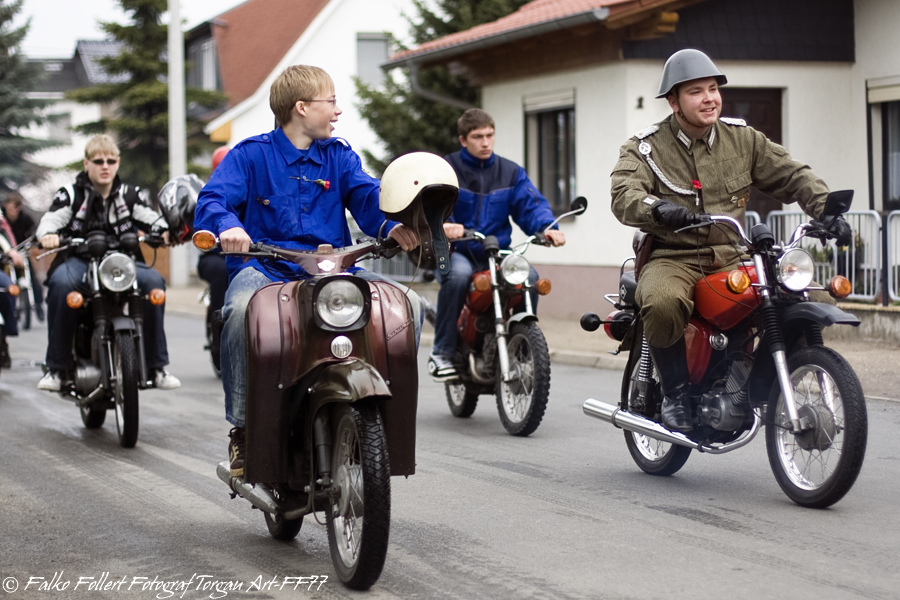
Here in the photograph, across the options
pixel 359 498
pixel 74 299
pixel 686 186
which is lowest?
pixel 359 498

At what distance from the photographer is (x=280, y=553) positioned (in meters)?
5.03

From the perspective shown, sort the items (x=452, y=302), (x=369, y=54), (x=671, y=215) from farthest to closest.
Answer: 1. (x=369, y=54)
2. (x=452, y=302)
3. (x=671, y=215)

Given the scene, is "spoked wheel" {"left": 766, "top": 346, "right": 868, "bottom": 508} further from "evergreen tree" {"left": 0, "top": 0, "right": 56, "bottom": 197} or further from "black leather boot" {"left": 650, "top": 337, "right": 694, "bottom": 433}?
"evergreen tree" {"left": 0, "top": 0, "right": 56, "bottom": 197}

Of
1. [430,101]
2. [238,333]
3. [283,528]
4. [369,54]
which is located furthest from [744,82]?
[369,54]

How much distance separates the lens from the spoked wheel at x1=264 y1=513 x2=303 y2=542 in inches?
200

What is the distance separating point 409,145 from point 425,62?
2.38 m

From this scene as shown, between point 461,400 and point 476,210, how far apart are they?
4.54 ft

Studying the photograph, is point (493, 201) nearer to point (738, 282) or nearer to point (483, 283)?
point (483, 283)

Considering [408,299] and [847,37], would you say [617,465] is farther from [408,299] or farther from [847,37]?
[847,37]

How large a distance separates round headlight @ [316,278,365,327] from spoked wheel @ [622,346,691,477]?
7.23 feet

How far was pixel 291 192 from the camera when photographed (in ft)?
16.5

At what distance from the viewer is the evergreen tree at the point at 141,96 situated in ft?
115

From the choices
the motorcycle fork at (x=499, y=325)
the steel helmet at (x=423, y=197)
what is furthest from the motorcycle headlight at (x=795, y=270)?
the motorcycle fork at (x=499, y=325)

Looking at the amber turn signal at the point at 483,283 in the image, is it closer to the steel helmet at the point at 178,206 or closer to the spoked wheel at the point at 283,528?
the steel helmet at the point at 178,206
